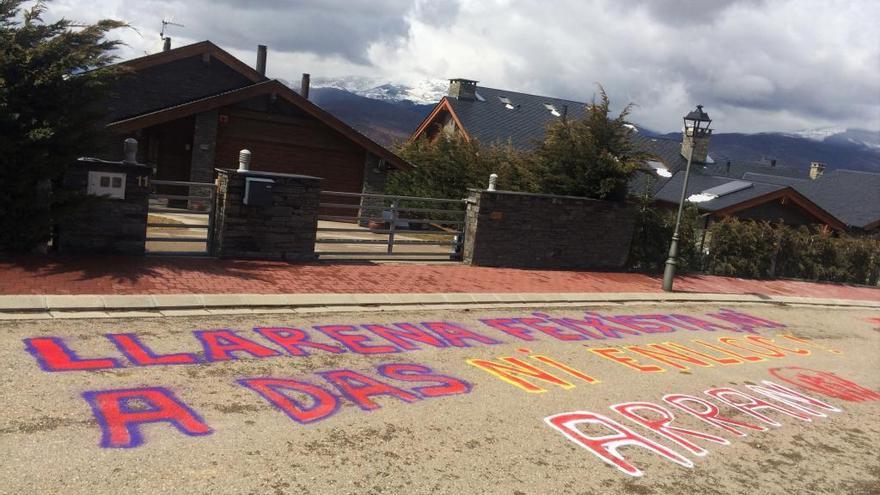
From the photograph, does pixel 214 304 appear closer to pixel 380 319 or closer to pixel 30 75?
pixel 380 319

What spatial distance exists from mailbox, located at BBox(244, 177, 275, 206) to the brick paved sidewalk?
99cm

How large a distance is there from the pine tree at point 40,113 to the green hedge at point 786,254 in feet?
51.5

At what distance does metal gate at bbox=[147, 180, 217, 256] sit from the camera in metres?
10.5

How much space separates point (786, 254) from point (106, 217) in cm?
1910

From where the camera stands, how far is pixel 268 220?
1143 centimetres

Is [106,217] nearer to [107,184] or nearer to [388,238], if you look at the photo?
[107,184]

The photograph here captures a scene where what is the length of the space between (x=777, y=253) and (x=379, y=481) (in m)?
19.5

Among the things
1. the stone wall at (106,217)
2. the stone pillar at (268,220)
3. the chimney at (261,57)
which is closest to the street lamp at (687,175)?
the stone pillar at (268,220)

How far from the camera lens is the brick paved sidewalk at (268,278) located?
8.53m

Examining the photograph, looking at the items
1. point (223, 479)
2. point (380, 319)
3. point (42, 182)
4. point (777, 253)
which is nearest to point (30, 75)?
point (42, 182)

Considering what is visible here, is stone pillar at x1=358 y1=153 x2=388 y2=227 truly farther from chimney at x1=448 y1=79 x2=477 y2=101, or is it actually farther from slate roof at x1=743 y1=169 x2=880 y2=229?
slate roof at x1=743 y1=169 x2=880 y2=229

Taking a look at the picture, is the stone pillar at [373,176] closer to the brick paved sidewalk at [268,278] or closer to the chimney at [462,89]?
the brick paved sidewalk at [268,278]

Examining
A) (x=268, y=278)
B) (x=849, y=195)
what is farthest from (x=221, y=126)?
(x=849, y=195)

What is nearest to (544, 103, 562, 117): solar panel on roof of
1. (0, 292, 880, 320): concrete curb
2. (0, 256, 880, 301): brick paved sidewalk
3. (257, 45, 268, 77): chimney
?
(257, 45, 268, 77): chimney
